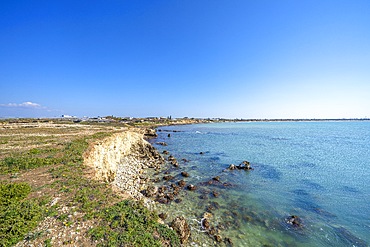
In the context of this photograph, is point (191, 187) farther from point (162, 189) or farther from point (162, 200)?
point (162, 200)

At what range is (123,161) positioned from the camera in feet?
100

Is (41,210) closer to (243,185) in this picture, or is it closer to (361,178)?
(243,185)

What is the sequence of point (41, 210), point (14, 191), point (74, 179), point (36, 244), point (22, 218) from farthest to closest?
point (74, 179) → point (14, 191) → point (41, 210) → point (22, 218) → point (36, 244)

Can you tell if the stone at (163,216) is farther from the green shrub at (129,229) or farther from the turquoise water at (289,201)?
the green shrub at (129,229)

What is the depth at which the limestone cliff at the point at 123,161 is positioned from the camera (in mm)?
20013

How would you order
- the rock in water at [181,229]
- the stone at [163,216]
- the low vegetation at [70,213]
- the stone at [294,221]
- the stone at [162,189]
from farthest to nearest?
the stone at [162,189] → the stone at [294,221] → the stone at [163,216] → the rock in water at [181,229] → the low vegetation at [70,213]

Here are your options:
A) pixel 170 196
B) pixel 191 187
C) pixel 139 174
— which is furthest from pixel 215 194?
pixel 139 174

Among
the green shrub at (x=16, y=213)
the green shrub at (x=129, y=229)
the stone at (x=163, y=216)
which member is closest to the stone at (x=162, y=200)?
the stone at (x=163, y=216)

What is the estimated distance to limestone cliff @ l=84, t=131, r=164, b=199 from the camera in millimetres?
20013

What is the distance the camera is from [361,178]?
2695cm

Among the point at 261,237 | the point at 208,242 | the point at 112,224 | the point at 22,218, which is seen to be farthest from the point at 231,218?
the point at 22,218

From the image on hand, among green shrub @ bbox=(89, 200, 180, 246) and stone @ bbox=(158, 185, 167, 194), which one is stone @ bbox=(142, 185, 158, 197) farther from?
green shrub @ bbox=(89, 200, 180, 246)

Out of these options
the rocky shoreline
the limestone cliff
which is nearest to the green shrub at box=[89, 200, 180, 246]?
the rocky shoreline

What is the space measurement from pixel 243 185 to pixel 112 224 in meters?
19.6
